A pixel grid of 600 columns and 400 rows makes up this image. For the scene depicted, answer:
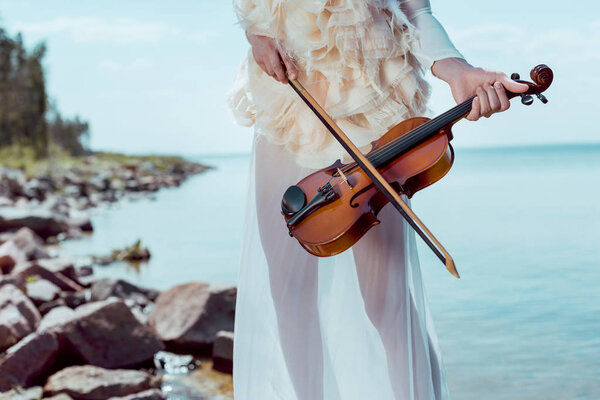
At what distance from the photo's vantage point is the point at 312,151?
177cm

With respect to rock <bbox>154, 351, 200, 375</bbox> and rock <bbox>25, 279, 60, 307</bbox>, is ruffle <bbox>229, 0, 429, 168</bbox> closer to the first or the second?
rock <bbox>154, 351, 200, 375</bbox>

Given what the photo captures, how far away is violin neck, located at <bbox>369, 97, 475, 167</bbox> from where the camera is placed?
4.63ft

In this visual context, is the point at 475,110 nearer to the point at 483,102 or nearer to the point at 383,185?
the point at 483,102

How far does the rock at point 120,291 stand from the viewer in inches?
163

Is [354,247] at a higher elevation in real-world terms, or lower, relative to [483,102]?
lower

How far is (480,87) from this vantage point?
1395 mm

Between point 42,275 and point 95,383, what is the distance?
6.62ft

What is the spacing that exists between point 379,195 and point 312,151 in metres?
0.36

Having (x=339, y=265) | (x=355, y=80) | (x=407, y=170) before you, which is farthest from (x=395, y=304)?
(x=355, y=80)

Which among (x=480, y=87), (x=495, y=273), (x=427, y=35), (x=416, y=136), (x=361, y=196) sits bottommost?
(x=495, y=273)

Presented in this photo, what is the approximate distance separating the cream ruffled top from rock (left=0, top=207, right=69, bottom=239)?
6.19m

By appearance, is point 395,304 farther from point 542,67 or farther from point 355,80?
point 542,67

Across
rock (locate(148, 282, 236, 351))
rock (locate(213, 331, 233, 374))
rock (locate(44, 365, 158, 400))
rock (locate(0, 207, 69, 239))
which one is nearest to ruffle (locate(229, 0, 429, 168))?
rock (locate(44, 365, 158, 400))

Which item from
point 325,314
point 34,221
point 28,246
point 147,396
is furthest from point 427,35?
point 34,221
